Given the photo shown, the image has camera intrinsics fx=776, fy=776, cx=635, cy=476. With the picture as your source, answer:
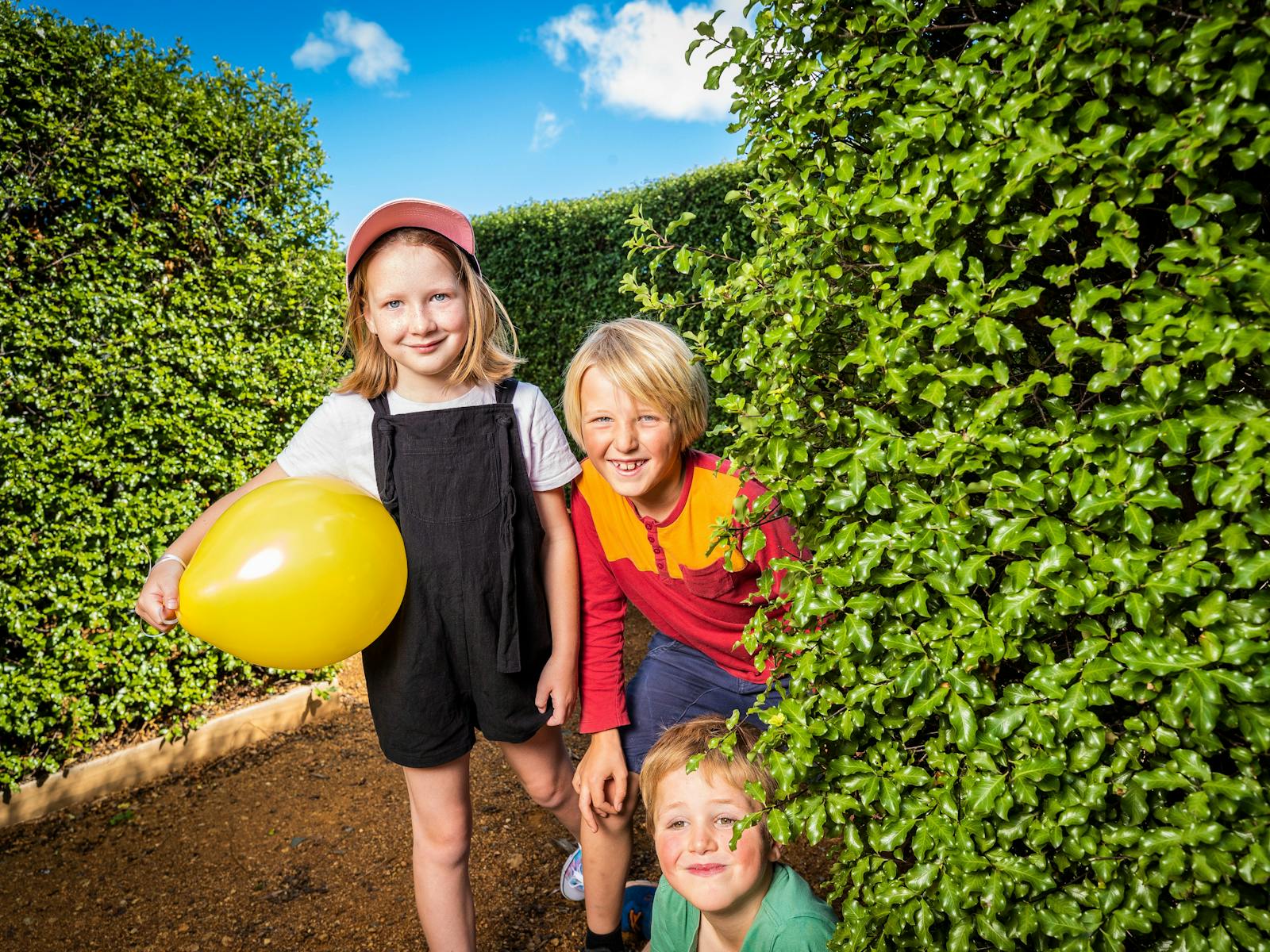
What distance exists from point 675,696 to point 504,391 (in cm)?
114

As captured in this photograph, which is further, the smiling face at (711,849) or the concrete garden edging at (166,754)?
the concrete garden edging at (166,754)

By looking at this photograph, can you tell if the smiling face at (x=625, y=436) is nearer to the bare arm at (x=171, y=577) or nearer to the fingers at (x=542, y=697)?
the fingers at (x=542, y=697)

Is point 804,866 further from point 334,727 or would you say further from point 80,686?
point 80,686

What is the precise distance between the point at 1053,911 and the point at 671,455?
1.49 metres

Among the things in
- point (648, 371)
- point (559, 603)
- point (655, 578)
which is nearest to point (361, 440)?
point (559, 603)

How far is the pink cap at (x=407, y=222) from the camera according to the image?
2274 millimetres

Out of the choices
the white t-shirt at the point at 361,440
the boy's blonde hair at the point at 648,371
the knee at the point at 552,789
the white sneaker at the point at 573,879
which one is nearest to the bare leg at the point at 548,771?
the knee at the point at 552,789

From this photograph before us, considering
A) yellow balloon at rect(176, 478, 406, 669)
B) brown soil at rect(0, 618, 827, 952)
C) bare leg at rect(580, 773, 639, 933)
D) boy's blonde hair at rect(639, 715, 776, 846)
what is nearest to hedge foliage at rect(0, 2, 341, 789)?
brown soil at rect(0, 618, 827, 952)

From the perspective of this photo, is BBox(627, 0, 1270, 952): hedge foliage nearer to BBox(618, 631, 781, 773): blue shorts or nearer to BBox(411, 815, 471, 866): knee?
BBox(618, 631, 781, 773): blue shorts

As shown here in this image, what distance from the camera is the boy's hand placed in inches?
96.7

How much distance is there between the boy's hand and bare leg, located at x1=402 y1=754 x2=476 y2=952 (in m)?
0.37

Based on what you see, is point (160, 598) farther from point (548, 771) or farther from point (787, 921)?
point (787, 921)

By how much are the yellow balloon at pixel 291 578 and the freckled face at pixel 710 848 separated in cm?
96

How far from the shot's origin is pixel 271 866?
3400mm
